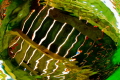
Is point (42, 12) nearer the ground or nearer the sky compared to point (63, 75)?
nearer the sky

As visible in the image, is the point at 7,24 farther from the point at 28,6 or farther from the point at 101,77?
the point at 101,77

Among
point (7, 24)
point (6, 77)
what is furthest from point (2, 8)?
point (6, 77)

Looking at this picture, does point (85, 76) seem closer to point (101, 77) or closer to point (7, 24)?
point (101, 77)

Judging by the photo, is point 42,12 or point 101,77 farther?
point 101,77

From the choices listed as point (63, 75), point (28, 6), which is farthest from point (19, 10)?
point (63, 75)

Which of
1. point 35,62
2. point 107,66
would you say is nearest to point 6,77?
point 35,62

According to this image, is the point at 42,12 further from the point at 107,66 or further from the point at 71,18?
the point at 107,66

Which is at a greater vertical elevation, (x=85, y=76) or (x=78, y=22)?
(x=78, y=22)
